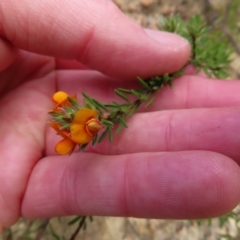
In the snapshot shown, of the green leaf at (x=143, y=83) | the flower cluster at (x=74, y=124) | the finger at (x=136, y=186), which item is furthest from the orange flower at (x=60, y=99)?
the green leaf at (x=143, y=83)

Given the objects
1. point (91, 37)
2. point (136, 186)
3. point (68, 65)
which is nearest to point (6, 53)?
point (91, 37)

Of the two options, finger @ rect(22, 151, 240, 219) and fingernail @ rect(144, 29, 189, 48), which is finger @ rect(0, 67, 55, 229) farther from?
fingernail @ rect(144, 29, 189, 48)

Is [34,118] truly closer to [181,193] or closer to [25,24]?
[25,24]

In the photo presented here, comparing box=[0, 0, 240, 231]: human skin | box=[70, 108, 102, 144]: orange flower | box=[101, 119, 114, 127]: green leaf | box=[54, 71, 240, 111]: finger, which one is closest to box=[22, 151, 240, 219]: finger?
box=[0, 0, 240, 231]: human skin

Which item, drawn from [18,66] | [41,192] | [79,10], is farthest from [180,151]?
[18,66]

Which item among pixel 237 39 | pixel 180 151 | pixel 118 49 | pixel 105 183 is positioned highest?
pixel 118 49

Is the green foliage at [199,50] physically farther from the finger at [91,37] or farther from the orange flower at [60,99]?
the orange flower at [60,99]
